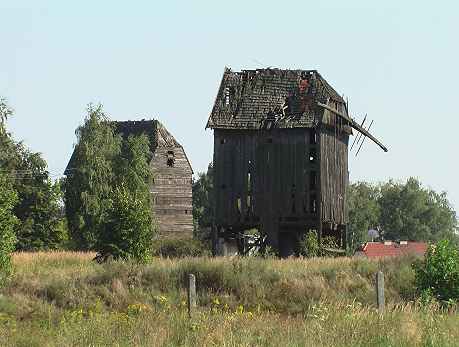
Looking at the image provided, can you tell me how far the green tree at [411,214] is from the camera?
385 feet

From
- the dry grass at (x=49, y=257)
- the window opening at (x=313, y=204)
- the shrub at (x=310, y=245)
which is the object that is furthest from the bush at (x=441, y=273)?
the window opening at (x=313, y=204)

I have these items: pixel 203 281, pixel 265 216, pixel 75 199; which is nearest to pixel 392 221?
pixel 75 199

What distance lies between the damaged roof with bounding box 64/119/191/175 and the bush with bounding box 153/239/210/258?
28.4 ft

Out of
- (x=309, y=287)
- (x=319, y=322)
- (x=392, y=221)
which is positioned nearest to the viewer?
(x=319, y=322)

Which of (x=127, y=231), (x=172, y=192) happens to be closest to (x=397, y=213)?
(x=172, y=192)

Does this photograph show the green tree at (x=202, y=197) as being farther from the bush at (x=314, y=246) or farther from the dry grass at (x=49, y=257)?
the dry grass at (x=49, y=257)

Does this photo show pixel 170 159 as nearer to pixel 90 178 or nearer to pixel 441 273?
pixel 90 178

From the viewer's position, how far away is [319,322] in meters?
15.3

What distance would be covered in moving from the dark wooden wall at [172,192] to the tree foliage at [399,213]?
39.8m

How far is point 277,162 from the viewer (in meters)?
53.4

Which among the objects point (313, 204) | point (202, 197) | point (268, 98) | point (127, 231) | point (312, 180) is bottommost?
point (127, 231)

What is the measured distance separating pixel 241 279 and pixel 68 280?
5985 mm

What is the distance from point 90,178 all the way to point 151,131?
32.7 ft

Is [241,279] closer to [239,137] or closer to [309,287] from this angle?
[309,287]
